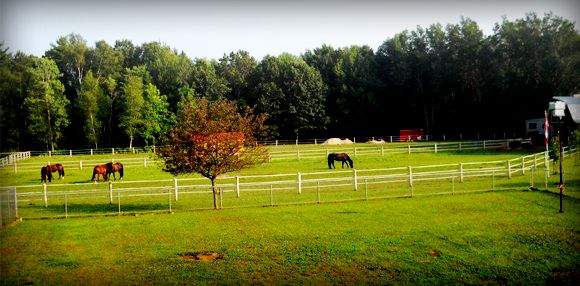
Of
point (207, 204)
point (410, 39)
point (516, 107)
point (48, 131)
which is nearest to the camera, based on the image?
point (207, 204)

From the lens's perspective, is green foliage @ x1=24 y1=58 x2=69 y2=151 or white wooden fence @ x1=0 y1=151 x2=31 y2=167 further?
green foliage @ x1=24 y1=58 x2=69 y2=151

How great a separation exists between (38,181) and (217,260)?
21679 mm

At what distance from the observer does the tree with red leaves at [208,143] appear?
18.3 meters

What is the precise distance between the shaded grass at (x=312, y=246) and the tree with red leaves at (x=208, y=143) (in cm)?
222

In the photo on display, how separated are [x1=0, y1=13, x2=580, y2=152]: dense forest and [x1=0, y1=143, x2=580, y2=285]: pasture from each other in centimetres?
3689

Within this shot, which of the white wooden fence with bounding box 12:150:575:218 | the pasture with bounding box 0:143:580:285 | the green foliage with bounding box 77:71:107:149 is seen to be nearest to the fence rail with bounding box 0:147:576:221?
the white wooden fence with bounding box 12:150:575:218

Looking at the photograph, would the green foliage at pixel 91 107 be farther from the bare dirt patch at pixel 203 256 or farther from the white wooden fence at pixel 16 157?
the bare dirt patch at pixel 203 256

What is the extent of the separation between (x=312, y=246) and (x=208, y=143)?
24.9 feet

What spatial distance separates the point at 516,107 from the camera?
56.8 metres

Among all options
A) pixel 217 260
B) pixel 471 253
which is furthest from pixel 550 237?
pixel 217 260

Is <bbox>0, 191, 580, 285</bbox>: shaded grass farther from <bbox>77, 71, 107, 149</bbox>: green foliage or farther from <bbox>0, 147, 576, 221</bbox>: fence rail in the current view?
<bbox>77, 71, 107, 149</bbox>: green foliage

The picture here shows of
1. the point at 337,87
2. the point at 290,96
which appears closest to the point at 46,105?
the point at 290,96

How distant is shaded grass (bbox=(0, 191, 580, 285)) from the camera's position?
33.1 feet

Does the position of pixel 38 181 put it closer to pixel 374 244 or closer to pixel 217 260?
pixel 217 260
